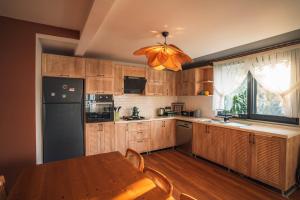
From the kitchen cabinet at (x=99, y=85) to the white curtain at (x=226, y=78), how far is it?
8.15 ft

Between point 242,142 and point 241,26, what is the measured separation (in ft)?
6.20

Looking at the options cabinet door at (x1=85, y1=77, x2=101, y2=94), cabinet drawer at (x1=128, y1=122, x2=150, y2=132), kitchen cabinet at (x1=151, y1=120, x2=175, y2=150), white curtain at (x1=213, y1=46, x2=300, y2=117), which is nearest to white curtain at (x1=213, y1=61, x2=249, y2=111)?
white curtain at (x1=213, y1=46, x2=300, y2=117)

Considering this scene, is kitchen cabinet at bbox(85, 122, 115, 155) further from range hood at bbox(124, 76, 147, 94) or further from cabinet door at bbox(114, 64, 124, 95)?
range hood at bbox(124, 76, 147, 94)

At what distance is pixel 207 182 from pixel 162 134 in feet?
5.56

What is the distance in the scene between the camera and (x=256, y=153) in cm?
258

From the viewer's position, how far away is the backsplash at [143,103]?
4.17 metres

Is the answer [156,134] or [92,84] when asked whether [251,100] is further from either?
[92,84]

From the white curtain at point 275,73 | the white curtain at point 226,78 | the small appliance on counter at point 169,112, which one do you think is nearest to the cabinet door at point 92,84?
the small appliance on counter at point 169,112

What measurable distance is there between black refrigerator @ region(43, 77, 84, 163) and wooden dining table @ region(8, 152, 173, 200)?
1.55 metres

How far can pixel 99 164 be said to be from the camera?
161 cm

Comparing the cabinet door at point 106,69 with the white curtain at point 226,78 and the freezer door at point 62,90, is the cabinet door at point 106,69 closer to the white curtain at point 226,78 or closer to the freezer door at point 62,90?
the freezer door at point 62,90

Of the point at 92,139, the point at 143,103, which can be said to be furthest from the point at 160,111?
the point at 92,139

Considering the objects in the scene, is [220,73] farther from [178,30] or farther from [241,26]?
[178,30]

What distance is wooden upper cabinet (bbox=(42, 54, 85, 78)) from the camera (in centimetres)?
293
